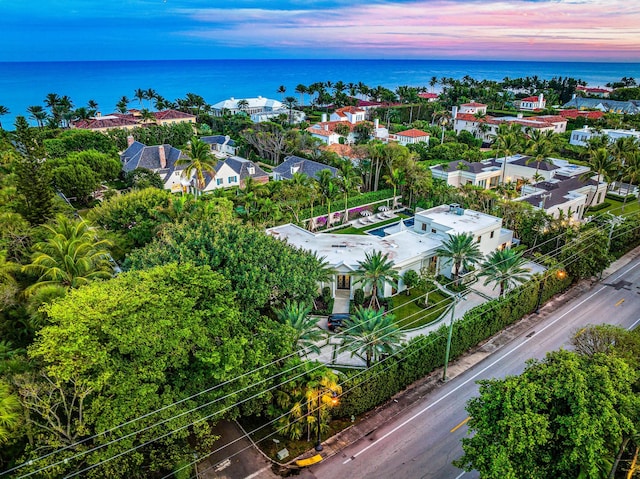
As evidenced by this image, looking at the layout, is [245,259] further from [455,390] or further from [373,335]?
[455,390]

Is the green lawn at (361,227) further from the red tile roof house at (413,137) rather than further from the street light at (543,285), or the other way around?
the red tile roof house at (413,137)

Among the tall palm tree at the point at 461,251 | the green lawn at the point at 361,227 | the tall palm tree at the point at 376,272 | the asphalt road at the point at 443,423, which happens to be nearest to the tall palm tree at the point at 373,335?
the asphalt road at the point at 443,423

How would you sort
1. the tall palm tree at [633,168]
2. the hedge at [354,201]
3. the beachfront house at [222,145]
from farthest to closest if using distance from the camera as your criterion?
the beachfront house at [222,145] < the tall palm tree at [633,168] < the hedge at [354,201]

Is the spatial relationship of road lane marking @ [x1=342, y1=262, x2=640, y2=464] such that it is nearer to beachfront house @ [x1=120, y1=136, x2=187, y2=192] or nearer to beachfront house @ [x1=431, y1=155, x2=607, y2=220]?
beachfront house @ [x1=431, y1=155, x2=607, y2=220]

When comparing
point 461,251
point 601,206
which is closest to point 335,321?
point 461,251

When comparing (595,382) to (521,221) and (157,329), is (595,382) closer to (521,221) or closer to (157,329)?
(157,329)
